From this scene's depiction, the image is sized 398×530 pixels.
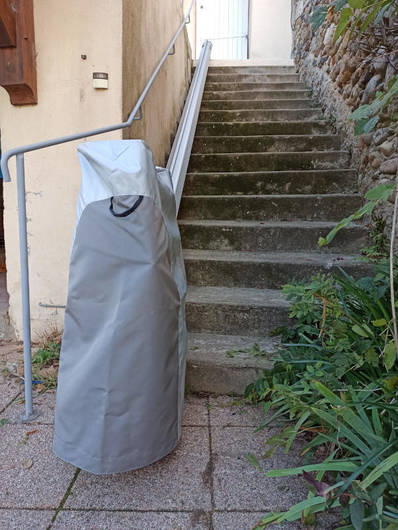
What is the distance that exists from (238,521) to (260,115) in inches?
135

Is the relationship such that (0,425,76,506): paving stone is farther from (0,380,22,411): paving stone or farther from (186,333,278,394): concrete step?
(186,333,278,394): concrete step

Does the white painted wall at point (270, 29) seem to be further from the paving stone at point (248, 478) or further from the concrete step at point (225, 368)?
the paving stone at point (248, 478)

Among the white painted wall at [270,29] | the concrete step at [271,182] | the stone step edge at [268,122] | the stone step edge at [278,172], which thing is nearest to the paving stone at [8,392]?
the concrete step at [271,182]

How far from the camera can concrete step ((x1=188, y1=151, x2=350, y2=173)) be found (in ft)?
10.00

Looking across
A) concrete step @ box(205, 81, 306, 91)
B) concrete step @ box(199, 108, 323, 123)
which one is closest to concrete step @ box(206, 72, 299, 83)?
concrete step @ box(205, 81, 306, 91)

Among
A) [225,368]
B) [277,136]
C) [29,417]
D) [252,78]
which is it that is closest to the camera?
[29,417]

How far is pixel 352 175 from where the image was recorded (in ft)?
9.29

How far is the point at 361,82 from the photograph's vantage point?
8.66 feet

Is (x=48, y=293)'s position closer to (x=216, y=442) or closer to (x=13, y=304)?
(x=13, y=304)

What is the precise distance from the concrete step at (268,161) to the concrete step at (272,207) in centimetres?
43

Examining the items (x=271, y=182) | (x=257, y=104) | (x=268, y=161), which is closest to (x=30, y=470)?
(x=271, y=182)

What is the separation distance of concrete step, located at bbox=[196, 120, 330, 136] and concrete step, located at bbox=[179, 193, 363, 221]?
3.21 ft

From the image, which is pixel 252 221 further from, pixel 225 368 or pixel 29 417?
pixel 29 417

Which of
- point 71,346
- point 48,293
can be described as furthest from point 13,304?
point 71,346
